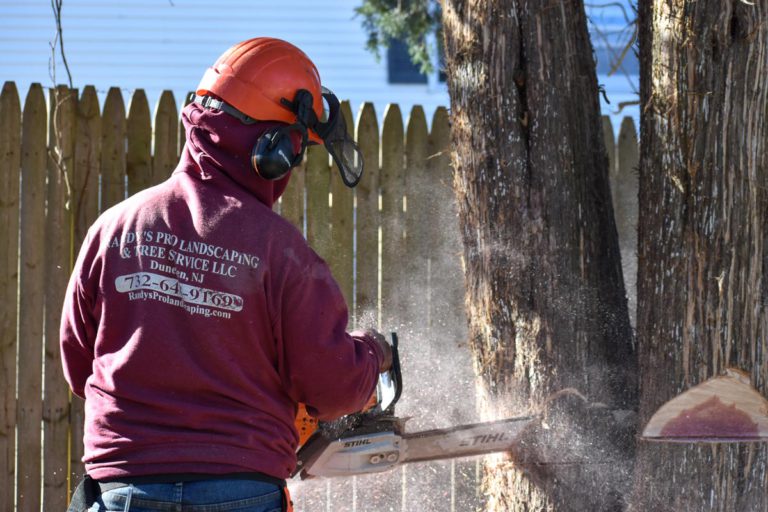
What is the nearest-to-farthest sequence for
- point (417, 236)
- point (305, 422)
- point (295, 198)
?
point (305, 422)
point (295, 198)
point (417, 236)

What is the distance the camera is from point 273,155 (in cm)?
228

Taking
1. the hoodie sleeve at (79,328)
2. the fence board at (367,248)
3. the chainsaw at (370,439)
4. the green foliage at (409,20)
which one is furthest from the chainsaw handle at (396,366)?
the green foliage at (409,20)

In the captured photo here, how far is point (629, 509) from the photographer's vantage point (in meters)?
3.12

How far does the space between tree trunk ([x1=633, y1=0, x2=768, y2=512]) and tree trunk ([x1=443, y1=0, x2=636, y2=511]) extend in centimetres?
27

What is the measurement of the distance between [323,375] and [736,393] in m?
1.50

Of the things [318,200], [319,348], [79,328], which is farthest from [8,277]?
[319,348]

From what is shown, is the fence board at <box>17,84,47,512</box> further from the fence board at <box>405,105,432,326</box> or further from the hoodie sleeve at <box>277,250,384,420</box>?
the hoodie sleeve at <box>277,250,384,420</box>

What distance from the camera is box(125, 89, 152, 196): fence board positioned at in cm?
471

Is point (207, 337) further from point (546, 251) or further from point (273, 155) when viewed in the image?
point (546, 251)

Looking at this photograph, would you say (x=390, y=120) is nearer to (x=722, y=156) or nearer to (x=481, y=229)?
(x=481, y=229)

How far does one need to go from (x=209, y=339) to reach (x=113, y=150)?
282 centimetres

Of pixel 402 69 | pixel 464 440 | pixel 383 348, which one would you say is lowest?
pixel 464 440

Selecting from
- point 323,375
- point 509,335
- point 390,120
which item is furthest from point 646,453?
point 390,120

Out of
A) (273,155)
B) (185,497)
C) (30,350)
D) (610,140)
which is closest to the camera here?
(185,497)
